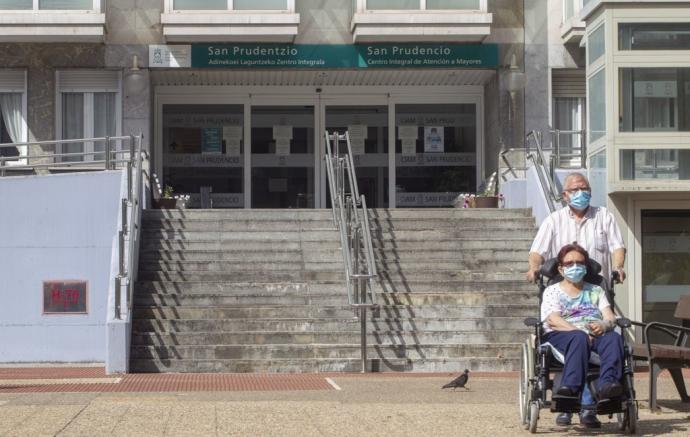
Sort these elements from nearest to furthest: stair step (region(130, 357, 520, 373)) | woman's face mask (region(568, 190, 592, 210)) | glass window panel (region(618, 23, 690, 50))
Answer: woman's face mask (region(568, 190, 592, 210)), stair step (region(130, 357, 520, 373)), glass window panel (region(618, 23, 690, 50))

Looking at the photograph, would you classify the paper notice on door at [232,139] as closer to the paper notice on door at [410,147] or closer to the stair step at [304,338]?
the paper notice on door at [410,147]

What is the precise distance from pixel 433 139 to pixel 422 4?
3099mm

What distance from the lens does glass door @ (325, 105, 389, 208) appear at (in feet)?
78.2

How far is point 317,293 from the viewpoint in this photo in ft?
53.7

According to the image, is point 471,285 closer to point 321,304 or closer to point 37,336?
point 321,304

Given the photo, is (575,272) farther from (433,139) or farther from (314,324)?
(433,139)

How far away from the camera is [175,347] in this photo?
48.7 feet

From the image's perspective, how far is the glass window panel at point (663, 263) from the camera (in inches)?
653

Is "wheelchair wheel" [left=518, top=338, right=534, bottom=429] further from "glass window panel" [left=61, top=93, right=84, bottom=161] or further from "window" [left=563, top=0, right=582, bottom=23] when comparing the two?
"glass window panel" [left=61, top=93, right=84, bottom=161]

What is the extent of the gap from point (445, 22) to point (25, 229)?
8.15 metres

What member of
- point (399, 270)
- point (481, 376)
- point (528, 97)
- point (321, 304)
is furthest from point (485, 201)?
point (481, 376)

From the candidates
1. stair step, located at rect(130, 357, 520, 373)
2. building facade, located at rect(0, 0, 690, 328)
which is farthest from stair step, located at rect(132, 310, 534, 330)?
building facade, located at rect(0, 0, 690, 328)

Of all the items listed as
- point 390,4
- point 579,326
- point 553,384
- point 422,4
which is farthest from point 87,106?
point 553,384

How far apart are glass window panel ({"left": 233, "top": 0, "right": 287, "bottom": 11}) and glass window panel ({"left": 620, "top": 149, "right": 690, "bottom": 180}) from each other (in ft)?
25.1
